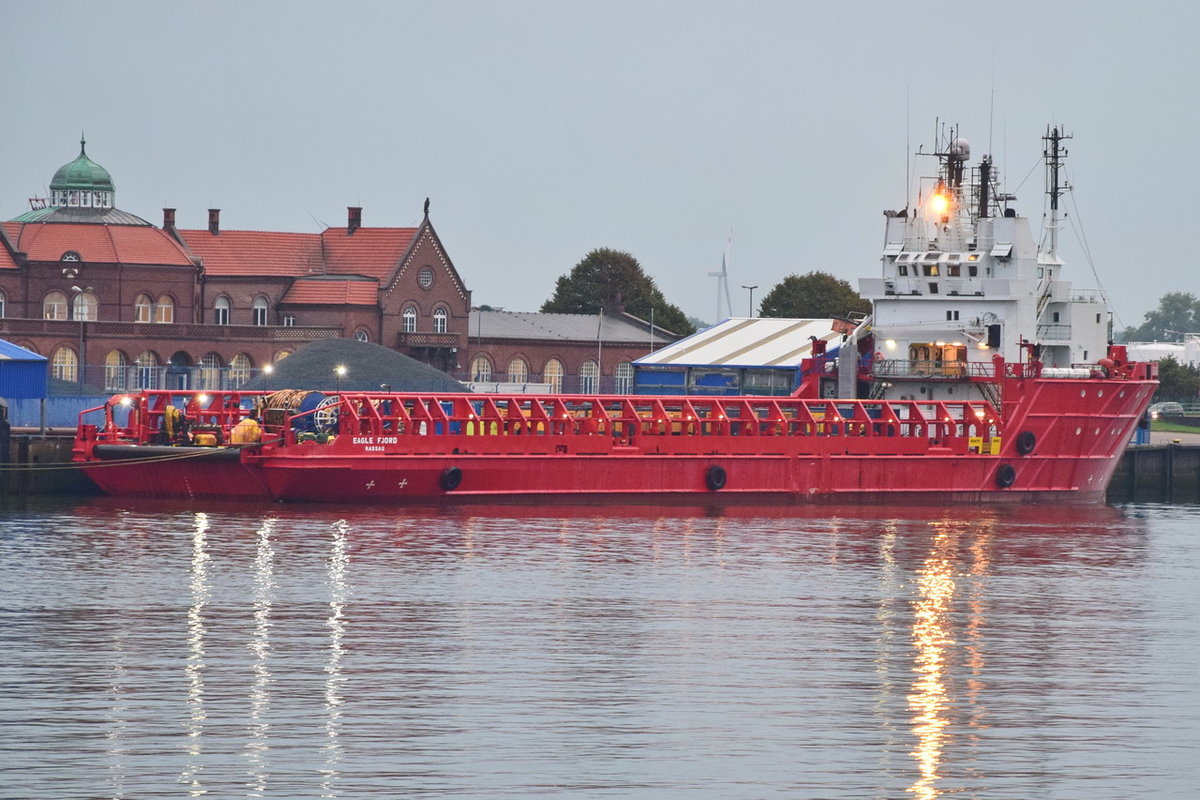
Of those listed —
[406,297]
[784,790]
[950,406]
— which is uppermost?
[406,297]

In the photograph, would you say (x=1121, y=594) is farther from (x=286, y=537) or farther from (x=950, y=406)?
(x=950, y=406)

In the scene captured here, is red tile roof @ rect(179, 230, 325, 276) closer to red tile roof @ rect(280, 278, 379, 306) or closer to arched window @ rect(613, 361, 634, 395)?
red tile roof @ rect(280, 278, 379, 306)

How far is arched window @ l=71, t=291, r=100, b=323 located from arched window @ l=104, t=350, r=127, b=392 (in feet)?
10.1

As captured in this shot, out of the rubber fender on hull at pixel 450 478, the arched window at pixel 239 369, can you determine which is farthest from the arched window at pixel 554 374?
the rubber fender on hull at pixel 450 478

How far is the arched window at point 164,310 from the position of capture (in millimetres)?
104750

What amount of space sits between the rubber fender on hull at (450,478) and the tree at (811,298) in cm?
8274

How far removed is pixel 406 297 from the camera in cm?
10938

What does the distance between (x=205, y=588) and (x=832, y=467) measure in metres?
23.9

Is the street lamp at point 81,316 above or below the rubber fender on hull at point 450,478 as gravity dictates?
above

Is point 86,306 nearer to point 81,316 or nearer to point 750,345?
point 81,316

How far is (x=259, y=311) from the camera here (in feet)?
357

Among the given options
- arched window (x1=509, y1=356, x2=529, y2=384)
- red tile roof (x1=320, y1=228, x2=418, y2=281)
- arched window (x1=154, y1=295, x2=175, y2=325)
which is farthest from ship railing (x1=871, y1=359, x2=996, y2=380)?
arched window (x1=509, y1=356, x2=529, y2=384)

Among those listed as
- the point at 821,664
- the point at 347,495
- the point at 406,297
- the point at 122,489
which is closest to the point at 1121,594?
the point at 821,664

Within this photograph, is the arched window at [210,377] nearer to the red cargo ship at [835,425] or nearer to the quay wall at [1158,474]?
the red cargo ship at [835,425]
